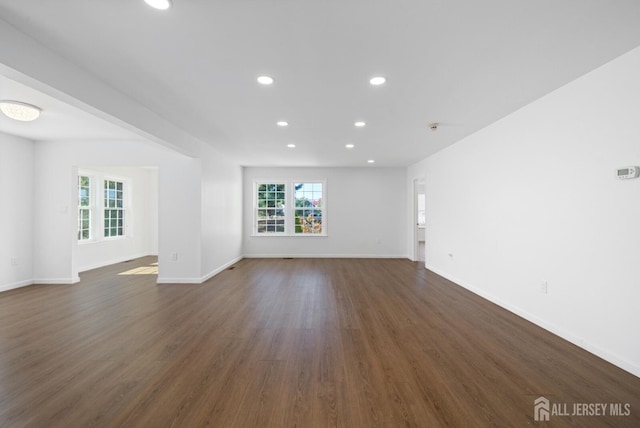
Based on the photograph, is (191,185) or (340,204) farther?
(340,204)

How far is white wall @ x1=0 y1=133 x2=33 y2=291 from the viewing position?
456cm

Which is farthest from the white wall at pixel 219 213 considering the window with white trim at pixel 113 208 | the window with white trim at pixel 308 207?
the window with white trim at pixel 113 208

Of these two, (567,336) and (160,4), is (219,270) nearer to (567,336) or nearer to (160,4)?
(160,4)

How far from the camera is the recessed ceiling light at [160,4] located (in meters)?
1.65

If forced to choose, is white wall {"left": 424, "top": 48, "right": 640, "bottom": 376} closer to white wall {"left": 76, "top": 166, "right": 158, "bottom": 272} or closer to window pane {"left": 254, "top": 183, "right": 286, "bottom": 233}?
window pane {"left": 254, "top": 183, "right": 286, "bottom": 233}

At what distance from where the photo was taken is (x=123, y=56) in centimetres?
225

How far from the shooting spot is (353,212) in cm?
787

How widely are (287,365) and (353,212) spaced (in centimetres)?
580

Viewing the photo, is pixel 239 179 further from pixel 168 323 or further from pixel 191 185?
pixel 168 323

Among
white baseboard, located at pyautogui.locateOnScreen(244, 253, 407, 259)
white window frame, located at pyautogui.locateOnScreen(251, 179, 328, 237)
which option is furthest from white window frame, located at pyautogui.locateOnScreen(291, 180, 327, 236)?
white baseboard, located at pyautogui.locateOnScreen(244, 253, 407, 259)

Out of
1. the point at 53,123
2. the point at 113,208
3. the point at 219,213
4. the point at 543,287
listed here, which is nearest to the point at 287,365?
the point at 543,287

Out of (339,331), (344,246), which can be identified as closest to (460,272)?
(339,331)

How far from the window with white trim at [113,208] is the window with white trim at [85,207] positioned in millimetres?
379

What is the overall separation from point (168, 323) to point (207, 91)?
2.60 meters
